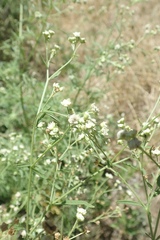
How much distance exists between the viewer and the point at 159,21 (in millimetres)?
5953

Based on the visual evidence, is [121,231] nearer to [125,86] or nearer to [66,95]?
[66,95]

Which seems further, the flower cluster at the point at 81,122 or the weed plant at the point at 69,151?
the weed plant at the point at 69,151

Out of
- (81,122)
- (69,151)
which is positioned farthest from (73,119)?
(69,151)

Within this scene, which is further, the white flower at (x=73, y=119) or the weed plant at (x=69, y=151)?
the weed plant at (x=69, y=151)

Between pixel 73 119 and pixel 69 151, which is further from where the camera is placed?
pixel 69 151

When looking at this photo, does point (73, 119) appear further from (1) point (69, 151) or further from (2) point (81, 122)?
(1) point (69, 151)

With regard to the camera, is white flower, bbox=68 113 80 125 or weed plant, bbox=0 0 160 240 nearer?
white flower, bbox=68 113 80 125

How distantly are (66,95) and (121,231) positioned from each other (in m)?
1.32

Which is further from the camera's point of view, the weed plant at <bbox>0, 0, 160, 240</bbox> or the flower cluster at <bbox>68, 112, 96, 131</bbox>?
the weed plant at <bbox>0, 0, 160, 240</bbox>

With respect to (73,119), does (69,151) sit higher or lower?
higher

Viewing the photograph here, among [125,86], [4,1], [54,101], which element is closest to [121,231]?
[54,101]

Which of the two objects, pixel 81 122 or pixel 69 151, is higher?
pixel 69 151

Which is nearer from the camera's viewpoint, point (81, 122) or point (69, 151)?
point (81, 122)

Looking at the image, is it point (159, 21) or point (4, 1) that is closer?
point (4, 1)
